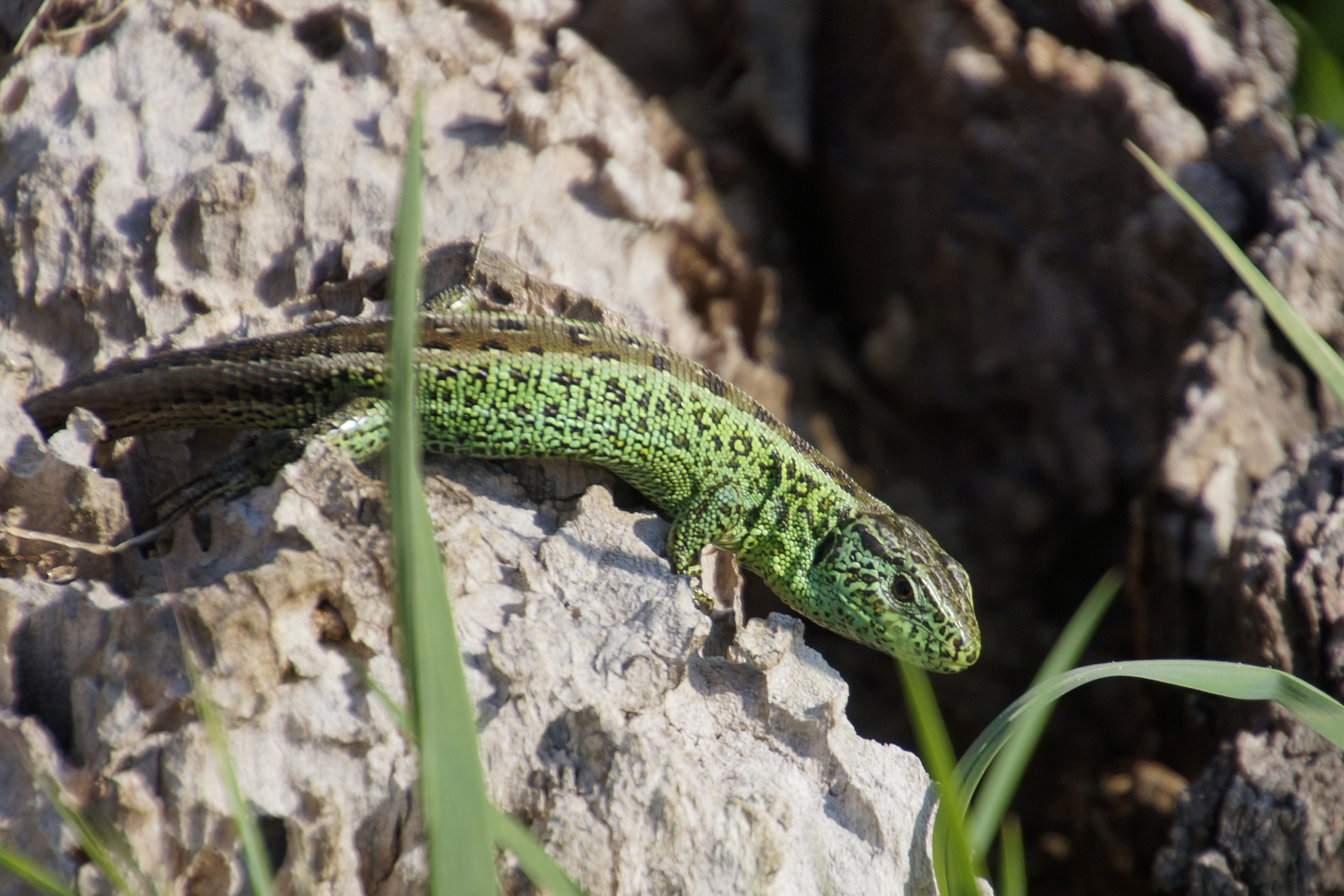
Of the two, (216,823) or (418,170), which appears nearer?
(418,170)

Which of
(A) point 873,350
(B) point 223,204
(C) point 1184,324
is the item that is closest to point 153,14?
(B) point 223,204

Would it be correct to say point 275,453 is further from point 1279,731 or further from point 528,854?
point 1279,731

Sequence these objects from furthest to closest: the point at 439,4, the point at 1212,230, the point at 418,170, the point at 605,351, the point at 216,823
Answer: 1. the point at 439,4
2. the point at 605,351
3. the point at 216,823
4. the point at 1212,230
5. the point at 418,170

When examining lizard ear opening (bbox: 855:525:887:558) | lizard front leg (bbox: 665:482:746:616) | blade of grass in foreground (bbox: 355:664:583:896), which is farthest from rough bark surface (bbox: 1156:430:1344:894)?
blade of grass in foreground (bbox: 355:664:583:896)

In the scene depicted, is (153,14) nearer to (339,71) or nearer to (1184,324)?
(339,71)

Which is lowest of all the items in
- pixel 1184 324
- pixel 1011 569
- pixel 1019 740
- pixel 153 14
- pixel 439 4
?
pixel 1011 569

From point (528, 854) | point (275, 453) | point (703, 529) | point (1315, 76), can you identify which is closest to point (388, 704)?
point (528, 854)

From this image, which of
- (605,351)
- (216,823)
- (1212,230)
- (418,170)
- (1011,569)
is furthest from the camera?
(1011,569)

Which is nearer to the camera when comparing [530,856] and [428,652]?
[428,652]
